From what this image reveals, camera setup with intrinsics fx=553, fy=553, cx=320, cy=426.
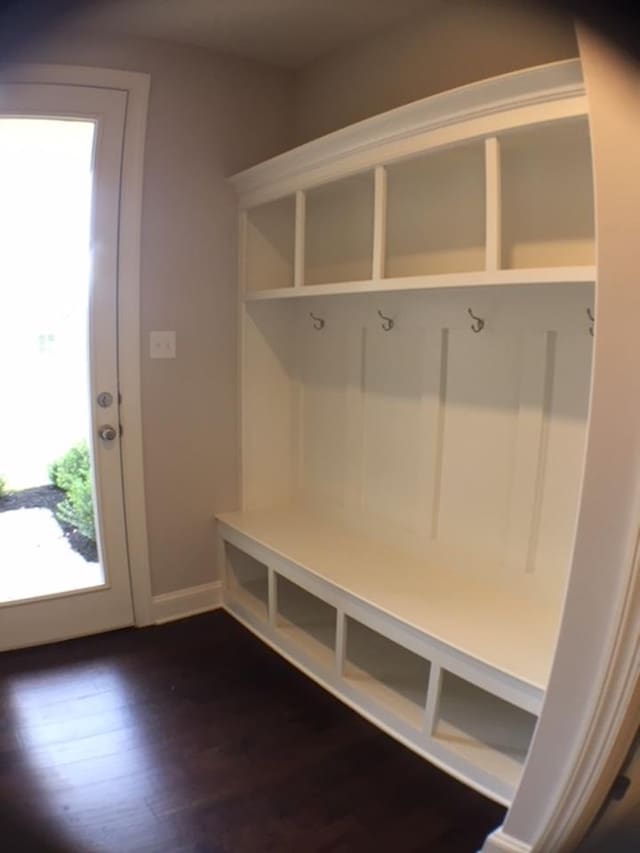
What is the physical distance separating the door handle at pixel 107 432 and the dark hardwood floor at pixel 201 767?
0.87m

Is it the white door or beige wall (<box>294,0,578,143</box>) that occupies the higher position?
beige wall (<box>294,0,578,143</box>)

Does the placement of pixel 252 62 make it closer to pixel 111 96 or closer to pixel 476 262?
pixel 111 96

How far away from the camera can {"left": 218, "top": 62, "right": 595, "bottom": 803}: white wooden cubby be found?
1.51m

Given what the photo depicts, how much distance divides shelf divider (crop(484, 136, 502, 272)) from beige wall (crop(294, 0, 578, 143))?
19 cm

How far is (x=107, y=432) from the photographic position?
2273 millimetres

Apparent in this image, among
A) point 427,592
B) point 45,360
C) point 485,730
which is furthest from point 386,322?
point 485,730

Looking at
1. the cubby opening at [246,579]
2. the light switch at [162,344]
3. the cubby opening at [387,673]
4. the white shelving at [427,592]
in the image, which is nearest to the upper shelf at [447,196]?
the light switch at [162,344]

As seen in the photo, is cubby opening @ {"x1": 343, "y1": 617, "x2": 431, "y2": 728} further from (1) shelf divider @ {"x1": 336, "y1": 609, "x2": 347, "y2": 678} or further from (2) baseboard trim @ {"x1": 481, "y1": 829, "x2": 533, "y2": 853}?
(2) baseboard trim @ {"x1": 481, "y1": 829, "x2": 533, "y2": 853}

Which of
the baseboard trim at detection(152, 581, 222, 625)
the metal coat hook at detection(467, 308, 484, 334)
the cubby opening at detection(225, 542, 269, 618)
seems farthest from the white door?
the metal coat hook at detection(467, 308, 484, 334)

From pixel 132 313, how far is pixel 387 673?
170cm

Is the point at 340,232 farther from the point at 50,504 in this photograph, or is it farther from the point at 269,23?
the point at 50,504

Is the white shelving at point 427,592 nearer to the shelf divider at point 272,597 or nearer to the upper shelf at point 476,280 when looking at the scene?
the shelf divider at point 272,597

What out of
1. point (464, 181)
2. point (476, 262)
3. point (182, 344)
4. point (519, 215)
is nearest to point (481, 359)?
point (476, 262)

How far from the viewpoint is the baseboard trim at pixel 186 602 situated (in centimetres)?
248
